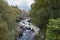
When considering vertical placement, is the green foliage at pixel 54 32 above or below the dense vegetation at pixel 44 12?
below

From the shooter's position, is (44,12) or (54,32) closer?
(54,32)

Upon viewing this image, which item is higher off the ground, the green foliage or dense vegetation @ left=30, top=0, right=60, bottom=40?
dense vegetation @ left=30, top=0, right=60, bottom=40

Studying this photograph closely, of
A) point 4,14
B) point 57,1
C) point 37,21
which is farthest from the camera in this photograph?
point 4,14

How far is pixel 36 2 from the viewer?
2805 centimetres

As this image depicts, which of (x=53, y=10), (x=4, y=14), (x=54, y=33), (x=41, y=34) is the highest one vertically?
(x=4, y=14)

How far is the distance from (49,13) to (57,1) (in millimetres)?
1756

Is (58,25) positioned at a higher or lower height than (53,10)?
lower

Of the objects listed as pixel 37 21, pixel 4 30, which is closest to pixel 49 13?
pixel 37 21

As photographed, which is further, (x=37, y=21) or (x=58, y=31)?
(x=37, y=21)

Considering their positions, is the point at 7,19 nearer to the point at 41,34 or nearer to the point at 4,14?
the point at 4,14

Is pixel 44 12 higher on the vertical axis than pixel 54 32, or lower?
higher

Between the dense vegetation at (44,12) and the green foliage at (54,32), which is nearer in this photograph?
the green foliage at (54,32)

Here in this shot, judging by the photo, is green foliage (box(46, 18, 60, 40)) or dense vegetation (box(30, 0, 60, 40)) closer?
green foliage (box(46, 18, 60, 40))

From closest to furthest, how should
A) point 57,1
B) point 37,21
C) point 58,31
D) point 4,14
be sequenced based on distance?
1. point 58,31
2. point 57,1
3. point 37,21
4. point 4,14
